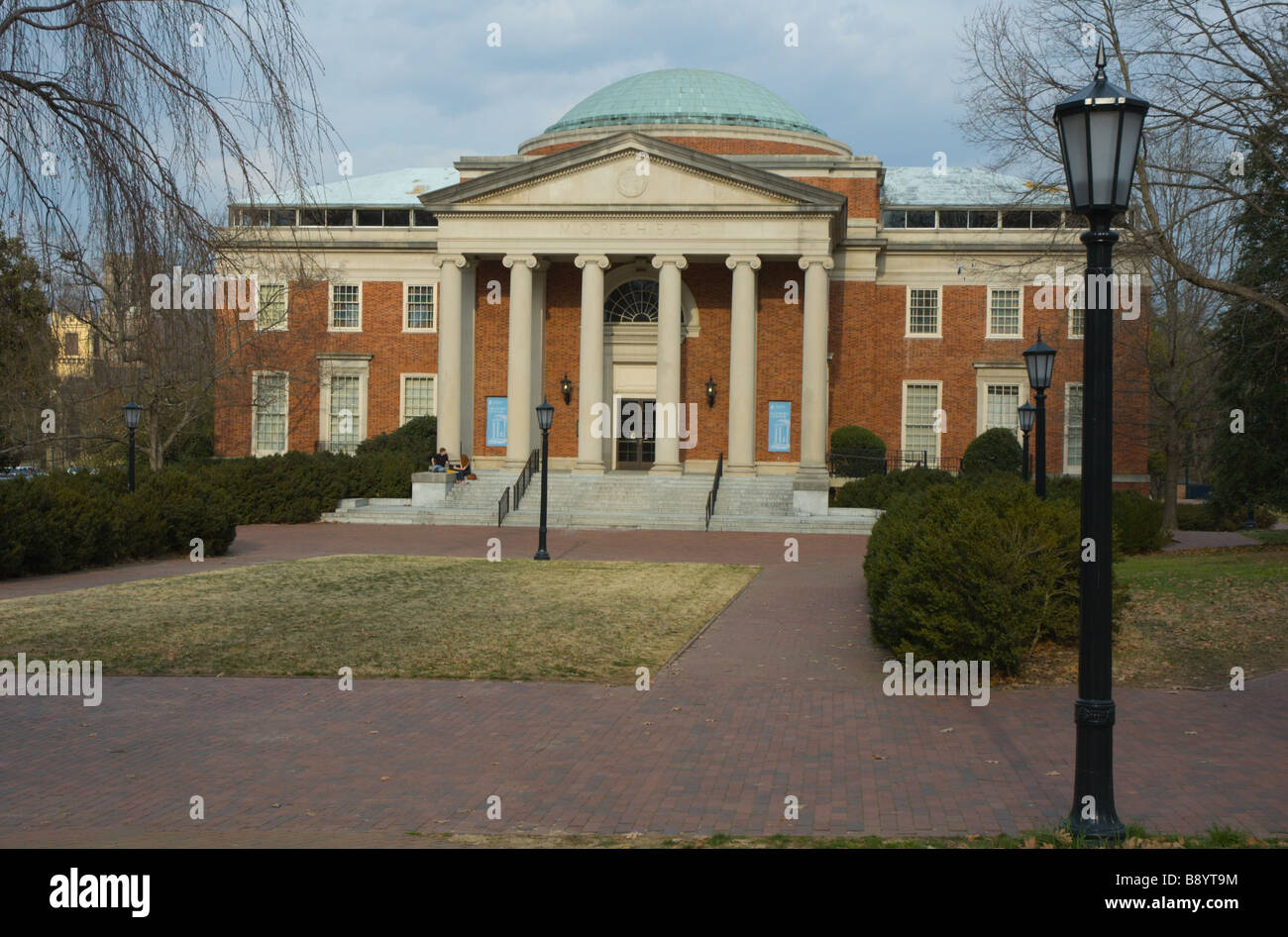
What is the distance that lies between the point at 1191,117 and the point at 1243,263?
9.92 metres

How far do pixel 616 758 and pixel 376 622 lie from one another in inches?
276

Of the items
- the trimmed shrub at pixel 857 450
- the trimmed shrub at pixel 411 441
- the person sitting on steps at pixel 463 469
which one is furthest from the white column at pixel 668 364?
the trimmed shrub at pixel 411 441

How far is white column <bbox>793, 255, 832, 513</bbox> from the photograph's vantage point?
37.3 meters

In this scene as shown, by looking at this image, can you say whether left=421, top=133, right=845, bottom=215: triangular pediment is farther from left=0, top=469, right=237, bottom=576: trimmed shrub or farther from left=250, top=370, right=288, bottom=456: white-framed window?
left=0, top=469, right=237, bottom=576: trimmed shrub

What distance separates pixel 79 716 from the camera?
1015 centimetres

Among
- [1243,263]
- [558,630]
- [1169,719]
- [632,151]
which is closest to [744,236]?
[632,151]

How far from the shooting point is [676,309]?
3788 centimetres

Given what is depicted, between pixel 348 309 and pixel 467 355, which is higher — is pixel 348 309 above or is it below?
above

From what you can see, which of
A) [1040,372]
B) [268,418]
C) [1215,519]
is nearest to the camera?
[1040,372]

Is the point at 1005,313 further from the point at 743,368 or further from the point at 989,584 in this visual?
the point at 989,584

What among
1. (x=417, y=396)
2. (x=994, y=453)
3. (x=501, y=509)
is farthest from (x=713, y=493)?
(x=417, y=396)

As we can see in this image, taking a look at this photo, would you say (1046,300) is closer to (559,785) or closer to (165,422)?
(165,422)

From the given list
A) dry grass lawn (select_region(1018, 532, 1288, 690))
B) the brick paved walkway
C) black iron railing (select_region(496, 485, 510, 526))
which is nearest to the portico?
black iron railing (select_region(496, 485, 510, 526))

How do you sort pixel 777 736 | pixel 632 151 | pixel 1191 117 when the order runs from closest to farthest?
pixel 777 736 < pixel 1191 117 < pixel 632 151
